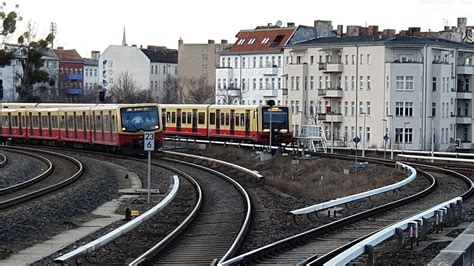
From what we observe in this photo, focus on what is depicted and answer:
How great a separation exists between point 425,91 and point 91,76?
333 ft

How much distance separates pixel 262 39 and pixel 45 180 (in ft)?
268

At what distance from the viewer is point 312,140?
63.4m

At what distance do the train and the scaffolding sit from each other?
14.4 ft

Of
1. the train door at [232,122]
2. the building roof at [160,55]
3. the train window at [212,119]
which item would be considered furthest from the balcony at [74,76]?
the train door at [232,122]

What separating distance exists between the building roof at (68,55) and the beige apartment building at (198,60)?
27790 millimetres

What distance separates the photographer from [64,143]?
59.0 m

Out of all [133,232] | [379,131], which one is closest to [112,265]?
[133,232]

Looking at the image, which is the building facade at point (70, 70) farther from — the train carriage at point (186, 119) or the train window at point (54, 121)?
the train window at point (54, 121)

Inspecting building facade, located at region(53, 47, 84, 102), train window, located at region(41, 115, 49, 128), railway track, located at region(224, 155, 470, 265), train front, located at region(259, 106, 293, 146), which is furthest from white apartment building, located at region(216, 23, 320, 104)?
railway track, located at region(224, 155, 470, 265)

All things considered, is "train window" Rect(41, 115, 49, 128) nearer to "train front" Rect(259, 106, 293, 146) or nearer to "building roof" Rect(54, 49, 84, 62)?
"train front" Rect(259, 106, 293, 146)

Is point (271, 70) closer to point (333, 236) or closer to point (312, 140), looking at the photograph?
point (312, 140)

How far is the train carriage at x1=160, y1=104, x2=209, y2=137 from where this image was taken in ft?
206

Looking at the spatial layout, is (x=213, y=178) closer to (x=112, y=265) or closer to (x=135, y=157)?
(x=135, y=157)

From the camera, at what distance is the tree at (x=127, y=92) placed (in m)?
123
